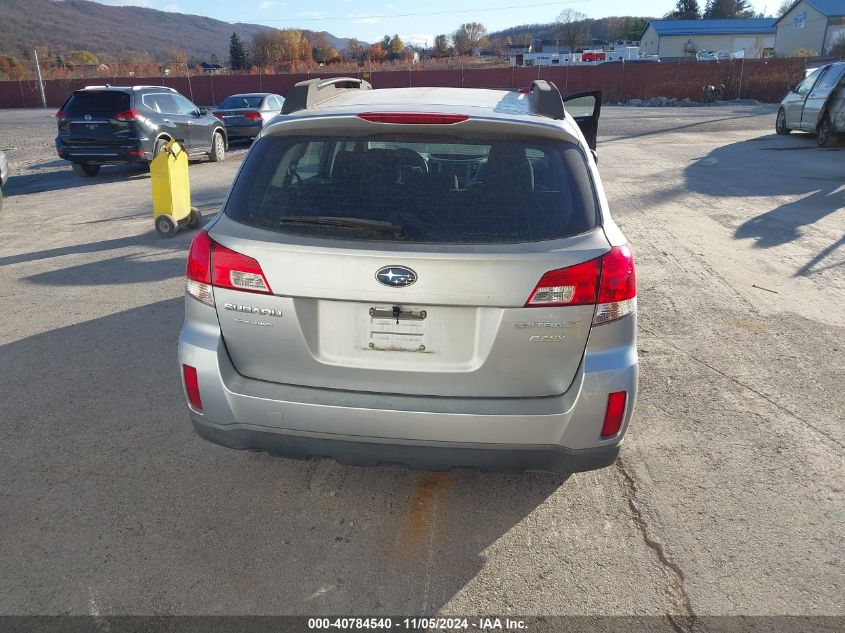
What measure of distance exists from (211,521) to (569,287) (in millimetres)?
1943

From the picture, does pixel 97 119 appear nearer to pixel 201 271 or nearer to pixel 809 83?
pixel 201 271

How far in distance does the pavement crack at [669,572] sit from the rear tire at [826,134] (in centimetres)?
1711

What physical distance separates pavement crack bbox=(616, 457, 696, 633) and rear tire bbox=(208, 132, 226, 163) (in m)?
15.1

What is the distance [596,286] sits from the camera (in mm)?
2729

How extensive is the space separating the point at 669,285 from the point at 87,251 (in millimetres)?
6622

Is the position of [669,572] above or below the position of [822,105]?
below

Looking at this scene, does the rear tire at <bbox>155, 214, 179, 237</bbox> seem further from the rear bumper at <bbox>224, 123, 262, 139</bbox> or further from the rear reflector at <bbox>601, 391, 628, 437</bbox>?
the rear bumper at <bbox>224, 123, 262, 139</bbox>

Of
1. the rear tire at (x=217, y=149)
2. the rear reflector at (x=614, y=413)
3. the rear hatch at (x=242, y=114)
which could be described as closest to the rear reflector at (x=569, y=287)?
the rear reflector at (x=614, y=413)

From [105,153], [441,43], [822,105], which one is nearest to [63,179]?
[105,153]

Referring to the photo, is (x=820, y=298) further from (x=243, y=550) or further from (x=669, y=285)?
(x=243, y=550)

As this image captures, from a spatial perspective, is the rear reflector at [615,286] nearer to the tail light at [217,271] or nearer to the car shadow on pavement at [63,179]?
the tail light at [217,271]

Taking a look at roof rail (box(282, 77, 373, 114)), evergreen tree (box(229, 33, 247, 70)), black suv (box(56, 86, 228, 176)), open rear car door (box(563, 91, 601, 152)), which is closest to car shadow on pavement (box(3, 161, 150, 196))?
black suv (box(56, 86, 228, 176))

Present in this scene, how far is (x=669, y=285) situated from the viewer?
677 centimetres

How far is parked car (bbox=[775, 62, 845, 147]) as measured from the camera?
16672 mm
